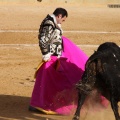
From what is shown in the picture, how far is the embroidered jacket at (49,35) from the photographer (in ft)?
23.1

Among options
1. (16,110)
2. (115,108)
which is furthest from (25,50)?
(115,108)

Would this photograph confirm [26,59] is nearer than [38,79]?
No

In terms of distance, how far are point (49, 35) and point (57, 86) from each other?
0.70m

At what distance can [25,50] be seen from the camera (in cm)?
1334

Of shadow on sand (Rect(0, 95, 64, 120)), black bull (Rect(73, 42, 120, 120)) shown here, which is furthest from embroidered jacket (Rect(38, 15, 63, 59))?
black bull (Rect(73, 42, 120, 120))

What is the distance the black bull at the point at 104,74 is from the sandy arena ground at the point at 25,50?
82cm

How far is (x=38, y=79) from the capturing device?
736 centimetres

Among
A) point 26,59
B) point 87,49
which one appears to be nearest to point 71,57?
point 26,59

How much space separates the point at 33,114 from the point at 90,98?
2.99 feet

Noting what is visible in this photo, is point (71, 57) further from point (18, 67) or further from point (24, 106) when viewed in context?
point (18, 67)

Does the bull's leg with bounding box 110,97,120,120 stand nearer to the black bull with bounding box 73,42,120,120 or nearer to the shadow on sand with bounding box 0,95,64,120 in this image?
the black bull with bounding box 73,42,120,120

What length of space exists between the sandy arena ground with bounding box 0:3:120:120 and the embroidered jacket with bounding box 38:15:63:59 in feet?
2.92

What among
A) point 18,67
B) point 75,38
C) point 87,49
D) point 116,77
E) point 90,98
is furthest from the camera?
point 75,38

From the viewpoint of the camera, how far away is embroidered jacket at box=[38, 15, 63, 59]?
7035 millimetres
